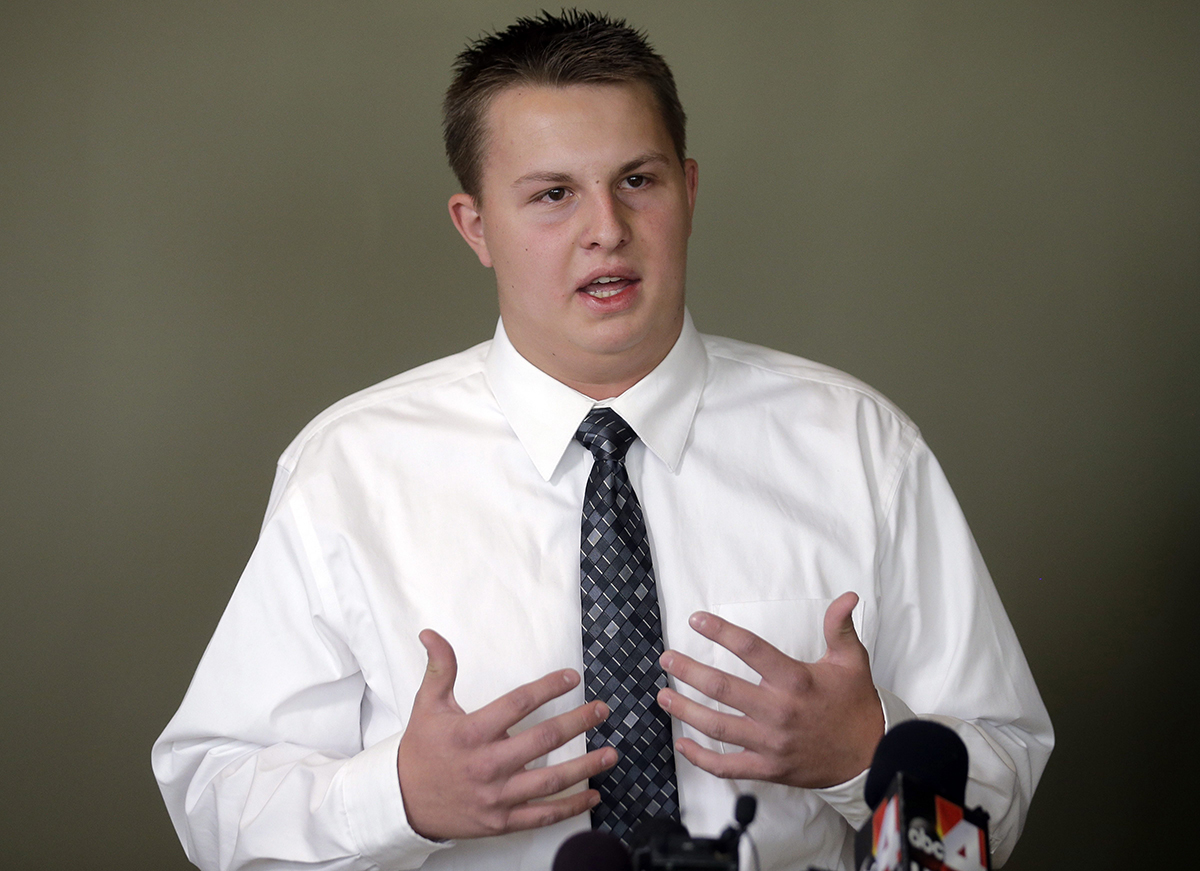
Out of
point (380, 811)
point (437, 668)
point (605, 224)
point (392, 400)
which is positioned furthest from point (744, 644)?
point (392, 400)

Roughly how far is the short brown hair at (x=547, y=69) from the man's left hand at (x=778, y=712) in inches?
29.4

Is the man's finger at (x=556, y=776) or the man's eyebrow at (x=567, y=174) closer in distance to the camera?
the man's finger at (x=556, y=776)

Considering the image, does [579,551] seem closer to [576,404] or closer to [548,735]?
[576,404]

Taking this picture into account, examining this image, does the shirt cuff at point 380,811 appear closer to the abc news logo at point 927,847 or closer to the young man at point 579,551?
the young man at point 579,551

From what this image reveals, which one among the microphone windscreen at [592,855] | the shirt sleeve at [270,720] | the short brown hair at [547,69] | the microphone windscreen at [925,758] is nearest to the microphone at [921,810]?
the microphone windscreen at [925,758]

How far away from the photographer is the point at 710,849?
810 mm

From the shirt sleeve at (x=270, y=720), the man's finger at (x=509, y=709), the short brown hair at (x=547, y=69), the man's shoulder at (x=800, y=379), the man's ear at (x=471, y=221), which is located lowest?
the shirt sleeve at (x=270, y=720)

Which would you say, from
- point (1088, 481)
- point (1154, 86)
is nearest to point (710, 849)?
point (1088, 481)

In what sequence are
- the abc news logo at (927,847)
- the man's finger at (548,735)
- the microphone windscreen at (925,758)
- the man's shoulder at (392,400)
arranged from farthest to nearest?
the man's shoulder at (392,400), the man's finger at (548,735), the microphone windscreen at (925,758), the abc news logo at (927,847)

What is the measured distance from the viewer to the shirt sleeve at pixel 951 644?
4.96 feet

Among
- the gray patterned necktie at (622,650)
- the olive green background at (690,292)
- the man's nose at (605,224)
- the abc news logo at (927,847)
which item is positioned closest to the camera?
the abc news logo at (927,847)

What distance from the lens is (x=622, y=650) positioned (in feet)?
4.60

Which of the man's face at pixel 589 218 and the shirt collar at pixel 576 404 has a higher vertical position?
the man's face at pixel 589 218

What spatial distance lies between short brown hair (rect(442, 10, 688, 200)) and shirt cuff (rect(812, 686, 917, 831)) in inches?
31.6
